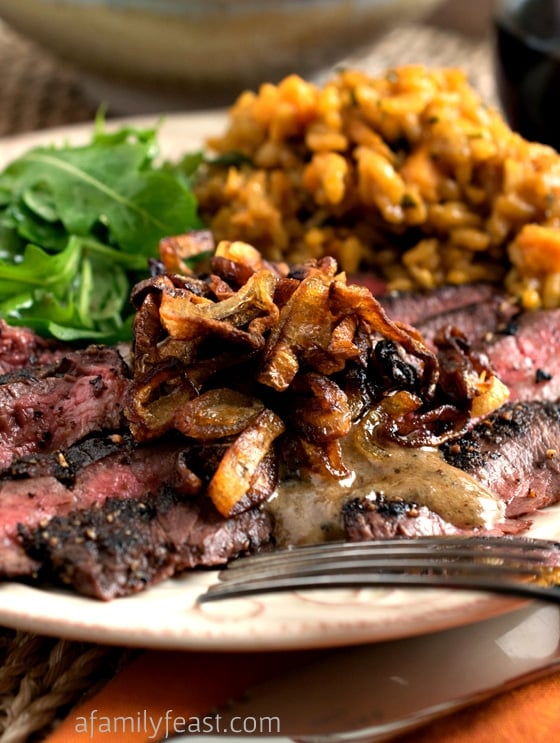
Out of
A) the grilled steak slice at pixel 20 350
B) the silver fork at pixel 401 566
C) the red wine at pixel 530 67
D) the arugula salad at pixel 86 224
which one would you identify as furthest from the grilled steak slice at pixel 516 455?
the red wine at pixel 530 67

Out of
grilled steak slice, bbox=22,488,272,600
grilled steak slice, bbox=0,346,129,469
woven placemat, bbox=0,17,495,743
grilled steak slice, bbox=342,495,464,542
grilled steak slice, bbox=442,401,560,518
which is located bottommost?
woven placemat, bbox=0,17,495,743

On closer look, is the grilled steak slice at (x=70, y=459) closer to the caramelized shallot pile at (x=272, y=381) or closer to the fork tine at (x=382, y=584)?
the caramelized shallot pile at (x=272, y=381)

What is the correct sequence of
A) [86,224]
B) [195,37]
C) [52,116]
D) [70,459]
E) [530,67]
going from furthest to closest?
Result: [52,116], [195,37], [530,67], [86,224], [70,459]

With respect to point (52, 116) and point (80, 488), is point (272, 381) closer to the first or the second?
point (80, 488)

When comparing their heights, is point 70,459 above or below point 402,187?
below

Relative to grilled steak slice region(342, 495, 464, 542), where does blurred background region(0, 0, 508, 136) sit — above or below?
below

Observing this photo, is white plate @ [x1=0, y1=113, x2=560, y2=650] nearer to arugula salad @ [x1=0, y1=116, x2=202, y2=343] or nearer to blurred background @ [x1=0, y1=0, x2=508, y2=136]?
arugula salad @ [x1=0, y1=116, x2=202, y2=343]

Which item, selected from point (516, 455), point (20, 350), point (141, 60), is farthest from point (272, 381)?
point (141, 60)

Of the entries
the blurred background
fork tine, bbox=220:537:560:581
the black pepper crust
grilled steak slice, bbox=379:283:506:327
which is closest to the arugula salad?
grilled steak slice, bbox=379:283:506:327
